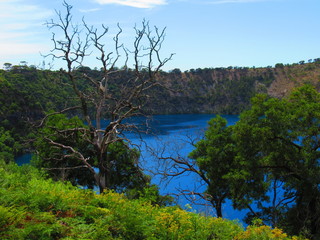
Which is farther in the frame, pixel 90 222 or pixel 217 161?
pixel 217 161

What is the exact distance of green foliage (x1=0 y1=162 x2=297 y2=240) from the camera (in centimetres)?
431

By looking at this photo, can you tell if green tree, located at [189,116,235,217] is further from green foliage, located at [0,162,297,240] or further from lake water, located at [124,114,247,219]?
green foliage, located at [0,162,297,240]

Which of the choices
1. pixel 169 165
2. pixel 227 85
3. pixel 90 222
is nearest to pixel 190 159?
pixel 169 165

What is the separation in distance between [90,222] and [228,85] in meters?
133

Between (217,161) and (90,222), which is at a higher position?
(90,222)

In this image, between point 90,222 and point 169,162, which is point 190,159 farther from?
point 90,222

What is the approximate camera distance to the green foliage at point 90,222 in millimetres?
4312

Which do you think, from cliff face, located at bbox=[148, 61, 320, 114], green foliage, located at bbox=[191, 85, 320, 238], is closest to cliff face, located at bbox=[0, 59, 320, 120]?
cliff face, located at bbox=[148, 61, 320, 114]

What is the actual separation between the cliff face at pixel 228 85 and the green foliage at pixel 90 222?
348 feet

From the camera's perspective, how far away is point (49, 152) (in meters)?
18.3

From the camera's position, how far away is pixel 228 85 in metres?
134

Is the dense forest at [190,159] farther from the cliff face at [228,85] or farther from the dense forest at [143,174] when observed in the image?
the cliff face at [228,85]

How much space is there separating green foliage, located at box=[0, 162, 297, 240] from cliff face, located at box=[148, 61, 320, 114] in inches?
4179

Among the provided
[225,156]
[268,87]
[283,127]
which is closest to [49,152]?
[225,156]
